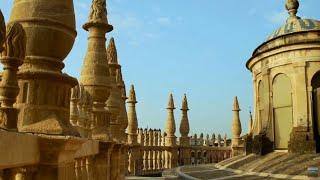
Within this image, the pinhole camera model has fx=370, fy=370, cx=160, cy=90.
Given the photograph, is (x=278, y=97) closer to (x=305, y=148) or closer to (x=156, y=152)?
(x=305, y=148)

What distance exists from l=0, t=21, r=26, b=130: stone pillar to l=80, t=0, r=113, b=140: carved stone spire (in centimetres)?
466

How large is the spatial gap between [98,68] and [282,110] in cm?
1313

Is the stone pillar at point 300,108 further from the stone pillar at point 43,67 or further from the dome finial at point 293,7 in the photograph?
the stone pillar at point 43,67

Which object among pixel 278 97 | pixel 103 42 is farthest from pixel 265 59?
pixel 103 42

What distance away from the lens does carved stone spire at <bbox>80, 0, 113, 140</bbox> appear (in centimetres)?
880

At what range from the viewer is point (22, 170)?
4461 mm

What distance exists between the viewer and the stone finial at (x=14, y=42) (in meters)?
3.80


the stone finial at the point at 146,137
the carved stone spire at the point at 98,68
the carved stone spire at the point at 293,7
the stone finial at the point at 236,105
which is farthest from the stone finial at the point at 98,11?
the stone finial at the point at 236,105

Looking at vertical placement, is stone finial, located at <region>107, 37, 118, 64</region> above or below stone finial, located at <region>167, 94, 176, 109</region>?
above

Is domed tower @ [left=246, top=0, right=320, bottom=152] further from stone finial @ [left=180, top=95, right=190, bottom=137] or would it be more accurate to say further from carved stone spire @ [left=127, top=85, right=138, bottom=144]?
stone finial @ [left=180, top=95, right=190, bottom=137]

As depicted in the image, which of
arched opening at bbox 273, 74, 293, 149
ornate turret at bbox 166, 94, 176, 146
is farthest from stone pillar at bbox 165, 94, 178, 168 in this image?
arched opening at bbox 273, 74, 293, 149

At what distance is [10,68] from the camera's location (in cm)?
394

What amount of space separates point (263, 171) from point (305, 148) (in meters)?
2.99

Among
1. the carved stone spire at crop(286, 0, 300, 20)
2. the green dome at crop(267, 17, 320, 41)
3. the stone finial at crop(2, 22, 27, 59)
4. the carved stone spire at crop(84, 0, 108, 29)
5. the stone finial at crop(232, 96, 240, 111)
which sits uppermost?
the carved stone spire at crop(286, 0, 300, 20)
